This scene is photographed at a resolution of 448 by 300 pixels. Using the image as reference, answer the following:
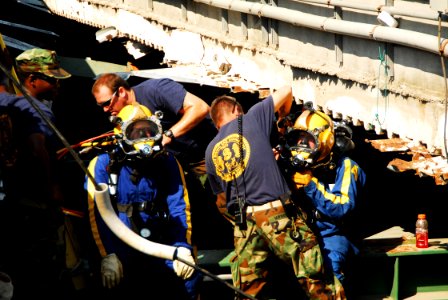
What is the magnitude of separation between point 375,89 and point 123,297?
3.39 metres

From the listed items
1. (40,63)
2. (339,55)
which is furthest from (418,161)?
(40,63)

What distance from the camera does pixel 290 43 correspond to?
40.4 feet

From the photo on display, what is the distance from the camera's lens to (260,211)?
347 inches

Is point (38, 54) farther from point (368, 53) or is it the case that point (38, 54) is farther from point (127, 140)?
point (368, 53)

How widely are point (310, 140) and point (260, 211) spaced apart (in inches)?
32.9

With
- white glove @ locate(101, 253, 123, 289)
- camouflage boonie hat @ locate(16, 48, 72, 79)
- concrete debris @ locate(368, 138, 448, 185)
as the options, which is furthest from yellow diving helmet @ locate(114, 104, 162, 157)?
concrete debris @ locate(368, 138, 448, 185)

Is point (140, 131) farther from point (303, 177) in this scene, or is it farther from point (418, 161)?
point (418, 161)

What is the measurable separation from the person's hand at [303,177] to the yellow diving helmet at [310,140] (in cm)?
7

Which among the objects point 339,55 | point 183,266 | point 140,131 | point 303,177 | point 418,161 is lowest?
point 183,266

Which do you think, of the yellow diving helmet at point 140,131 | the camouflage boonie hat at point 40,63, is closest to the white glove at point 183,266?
the yellow diving helmet at point 140,131

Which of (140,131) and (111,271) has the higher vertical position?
(140,131)

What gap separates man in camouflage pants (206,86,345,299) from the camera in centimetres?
876

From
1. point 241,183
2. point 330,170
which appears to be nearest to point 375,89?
point 330,170

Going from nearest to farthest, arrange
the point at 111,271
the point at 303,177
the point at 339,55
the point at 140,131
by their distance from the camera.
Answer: the point at 111,271 → the point at 140,131 → the point at 303,177 → the point at 339,55
